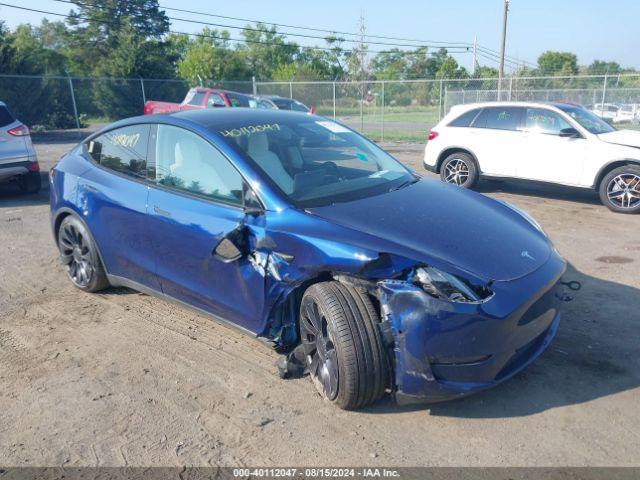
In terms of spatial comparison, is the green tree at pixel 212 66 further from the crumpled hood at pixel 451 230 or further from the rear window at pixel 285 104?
the crumpled hood at pixel 451 230

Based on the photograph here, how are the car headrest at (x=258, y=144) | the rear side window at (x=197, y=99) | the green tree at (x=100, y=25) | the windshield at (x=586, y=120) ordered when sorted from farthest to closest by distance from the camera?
the green tree at (x=100, y=25) → the rear side window at (x=197, y=99) → the windshield at (x=586, y=120) → the car headrest at (x=258, y=144)

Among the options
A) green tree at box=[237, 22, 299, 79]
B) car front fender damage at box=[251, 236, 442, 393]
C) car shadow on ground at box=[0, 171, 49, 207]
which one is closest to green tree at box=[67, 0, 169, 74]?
green tree at box=[237, 22, 299, 79]

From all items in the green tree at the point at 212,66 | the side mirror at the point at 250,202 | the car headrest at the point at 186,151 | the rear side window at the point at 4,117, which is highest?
the green tree at the point at 212,66

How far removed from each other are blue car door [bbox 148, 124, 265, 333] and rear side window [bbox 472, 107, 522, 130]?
6552mm

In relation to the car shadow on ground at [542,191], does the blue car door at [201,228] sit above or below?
above

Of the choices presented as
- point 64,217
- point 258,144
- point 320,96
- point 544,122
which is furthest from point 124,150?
point 320,96

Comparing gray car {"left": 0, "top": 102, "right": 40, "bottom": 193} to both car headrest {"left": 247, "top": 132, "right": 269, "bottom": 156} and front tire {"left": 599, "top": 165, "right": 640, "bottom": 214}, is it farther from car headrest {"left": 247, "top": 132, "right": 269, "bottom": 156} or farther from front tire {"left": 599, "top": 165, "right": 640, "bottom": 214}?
front tire {"left": 599, "top": 165, "right": 640, "bottom": 214}

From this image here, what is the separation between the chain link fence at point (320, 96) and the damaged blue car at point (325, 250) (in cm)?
1802

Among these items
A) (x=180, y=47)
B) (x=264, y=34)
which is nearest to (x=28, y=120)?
(x=264, y=34)

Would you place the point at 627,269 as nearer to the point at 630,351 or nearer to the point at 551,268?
the point at 630,351

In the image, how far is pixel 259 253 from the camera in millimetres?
3301

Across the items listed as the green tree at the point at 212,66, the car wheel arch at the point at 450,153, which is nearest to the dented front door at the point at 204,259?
the car wheel arch at the point at 450,153

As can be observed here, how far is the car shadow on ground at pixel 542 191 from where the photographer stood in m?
8.81

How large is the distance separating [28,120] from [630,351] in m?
27.8
